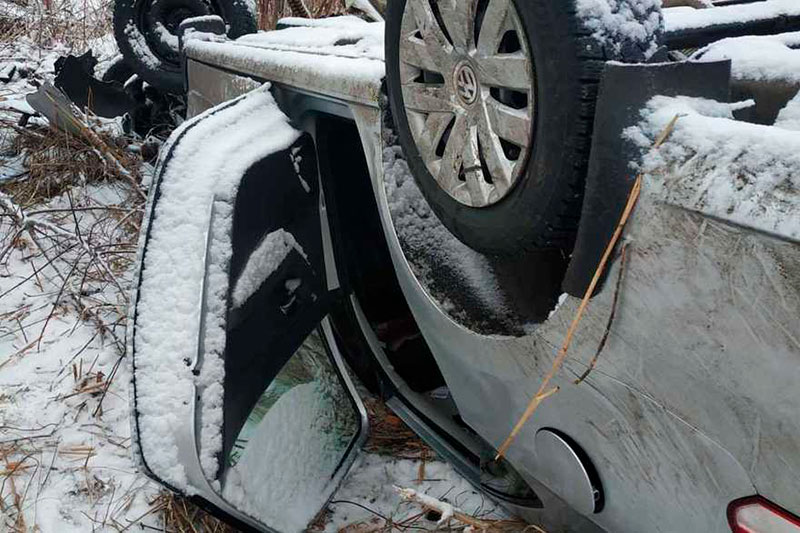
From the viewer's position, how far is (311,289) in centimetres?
204

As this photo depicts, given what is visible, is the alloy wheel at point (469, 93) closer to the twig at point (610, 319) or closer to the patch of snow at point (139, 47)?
the twig at point (610, 319)

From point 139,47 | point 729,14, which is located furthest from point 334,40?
point 139,47

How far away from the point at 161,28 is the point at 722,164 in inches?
178

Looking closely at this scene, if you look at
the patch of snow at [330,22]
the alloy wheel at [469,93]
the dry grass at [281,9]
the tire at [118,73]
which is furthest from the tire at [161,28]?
the alloy wheel at [469,93]

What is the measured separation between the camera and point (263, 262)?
1.80m

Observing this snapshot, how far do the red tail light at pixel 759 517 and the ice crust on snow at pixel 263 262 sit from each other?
112 centimetres

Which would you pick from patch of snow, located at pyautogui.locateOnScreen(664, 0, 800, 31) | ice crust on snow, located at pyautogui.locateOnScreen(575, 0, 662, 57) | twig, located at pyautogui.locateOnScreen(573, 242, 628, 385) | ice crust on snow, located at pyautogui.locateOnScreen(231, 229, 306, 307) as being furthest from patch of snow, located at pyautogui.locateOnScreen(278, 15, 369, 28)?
twig, located at pyautogui.locateOnScreen(573, 242, 628, 385)

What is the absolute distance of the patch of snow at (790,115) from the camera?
1.14 m

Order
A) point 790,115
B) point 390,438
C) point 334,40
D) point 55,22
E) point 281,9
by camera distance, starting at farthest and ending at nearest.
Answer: point 55,22 < point 281,9 < point 390,438 < point 334,40 < point 790,115

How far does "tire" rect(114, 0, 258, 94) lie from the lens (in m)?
4.49

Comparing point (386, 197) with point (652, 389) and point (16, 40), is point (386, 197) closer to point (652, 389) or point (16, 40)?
point (652, 389)

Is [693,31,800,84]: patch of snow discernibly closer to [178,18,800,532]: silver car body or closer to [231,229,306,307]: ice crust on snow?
[178,18,800,532]: silver car body

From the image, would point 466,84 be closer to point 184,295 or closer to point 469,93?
point 469,93

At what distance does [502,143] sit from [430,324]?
0.59 metres
